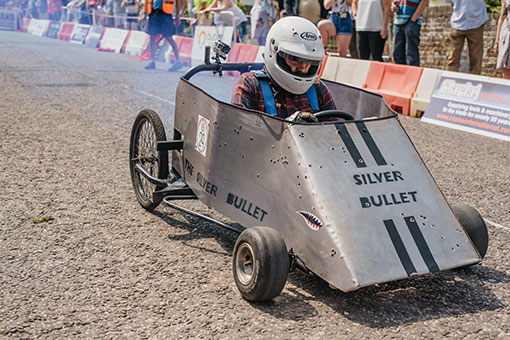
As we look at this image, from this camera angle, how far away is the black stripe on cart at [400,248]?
10.4 feet

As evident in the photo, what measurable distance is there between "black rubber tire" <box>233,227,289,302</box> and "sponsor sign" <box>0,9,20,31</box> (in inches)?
1326

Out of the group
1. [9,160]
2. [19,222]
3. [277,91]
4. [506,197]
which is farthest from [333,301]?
[9,160]

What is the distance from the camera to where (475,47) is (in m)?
10.2

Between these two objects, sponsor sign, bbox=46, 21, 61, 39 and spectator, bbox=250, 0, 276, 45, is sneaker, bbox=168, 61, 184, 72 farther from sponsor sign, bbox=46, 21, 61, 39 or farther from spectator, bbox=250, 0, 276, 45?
sponsor sign, bbox=46, 21, 61, 39

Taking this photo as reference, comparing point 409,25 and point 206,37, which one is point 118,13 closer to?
point 206,37

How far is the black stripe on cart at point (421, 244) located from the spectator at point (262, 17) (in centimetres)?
1149

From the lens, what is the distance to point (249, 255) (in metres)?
3.36

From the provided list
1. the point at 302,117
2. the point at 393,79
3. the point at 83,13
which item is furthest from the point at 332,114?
the point at 83,13

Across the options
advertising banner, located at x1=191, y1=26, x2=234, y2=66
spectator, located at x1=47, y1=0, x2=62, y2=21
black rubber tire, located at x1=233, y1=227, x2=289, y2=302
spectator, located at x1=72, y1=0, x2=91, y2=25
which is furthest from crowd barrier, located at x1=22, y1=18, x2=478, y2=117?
spectator, located at x1=47, y1=0, x2=62, y2=21

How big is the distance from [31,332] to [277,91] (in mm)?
2187

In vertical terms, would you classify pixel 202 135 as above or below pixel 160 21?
above

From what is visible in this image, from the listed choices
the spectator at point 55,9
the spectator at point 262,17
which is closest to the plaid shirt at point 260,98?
the spectator at point 262,17

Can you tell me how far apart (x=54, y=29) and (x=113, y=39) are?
26.9 feet

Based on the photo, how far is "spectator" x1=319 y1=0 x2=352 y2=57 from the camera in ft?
38.2
